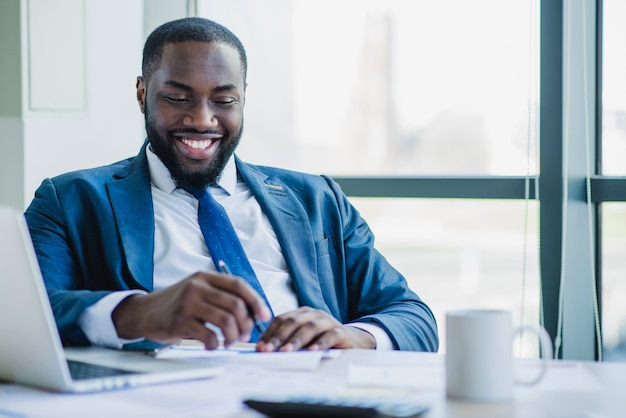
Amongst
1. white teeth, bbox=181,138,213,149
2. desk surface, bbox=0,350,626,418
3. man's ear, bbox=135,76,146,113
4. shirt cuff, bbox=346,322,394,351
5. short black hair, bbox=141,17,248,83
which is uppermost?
short black hair, bbox=141,17,248,83

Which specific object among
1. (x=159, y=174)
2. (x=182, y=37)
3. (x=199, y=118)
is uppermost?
(x=182, y=37)

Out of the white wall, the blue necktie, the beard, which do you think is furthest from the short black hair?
the white wall

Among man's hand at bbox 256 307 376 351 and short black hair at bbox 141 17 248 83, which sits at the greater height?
short black hair at bbox 141 17 248 83

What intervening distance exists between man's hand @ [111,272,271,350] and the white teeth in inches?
28.8

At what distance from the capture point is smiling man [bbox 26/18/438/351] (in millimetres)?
1923

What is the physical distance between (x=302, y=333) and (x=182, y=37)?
0.91 m

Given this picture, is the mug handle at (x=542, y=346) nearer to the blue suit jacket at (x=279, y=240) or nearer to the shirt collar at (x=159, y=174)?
the blue suit jacket at (x=279, y=240)

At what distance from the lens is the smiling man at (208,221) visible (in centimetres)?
192

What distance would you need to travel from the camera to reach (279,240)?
211cm

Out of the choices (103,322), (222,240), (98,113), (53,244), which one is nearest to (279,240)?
(222,240)

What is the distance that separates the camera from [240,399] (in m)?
1.20

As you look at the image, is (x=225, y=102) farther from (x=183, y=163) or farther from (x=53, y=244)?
(x=53, y=244)

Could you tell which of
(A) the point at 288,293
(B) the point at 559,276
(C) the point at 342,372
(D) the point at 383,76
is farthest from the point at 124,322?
(D) the point at 383,76

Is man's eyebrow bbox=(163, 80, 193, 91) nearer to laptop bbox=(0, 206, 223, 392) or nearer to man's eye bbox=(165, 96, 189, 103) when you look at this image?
man's eye bbox=(165, 96, 189, 103)
